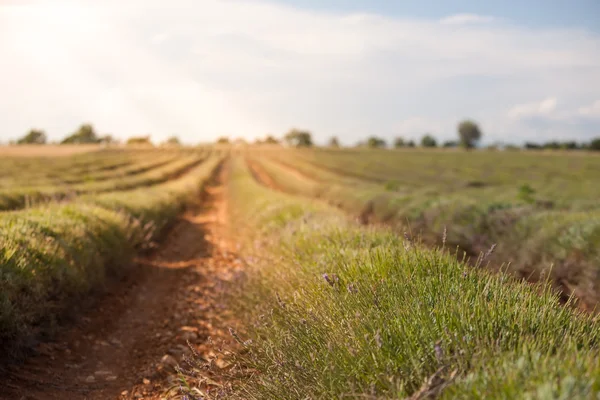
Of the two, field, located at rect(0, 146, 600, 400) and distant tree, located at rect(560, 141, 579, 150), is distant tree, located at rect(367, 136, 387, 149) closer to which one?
distant tree, located at rect(560, 141, 579, 150)

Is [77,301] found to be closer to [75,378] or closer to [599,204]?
[75,378]

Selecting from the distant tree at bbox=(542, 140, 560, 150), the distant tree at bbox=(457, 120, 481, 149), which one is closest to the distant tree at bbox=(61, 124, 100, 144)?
the distant tree at bbox=(457, 120, 481, 149)

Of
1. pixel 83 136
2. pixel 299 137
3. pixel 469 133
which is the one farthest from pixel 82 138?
pixel 469 133

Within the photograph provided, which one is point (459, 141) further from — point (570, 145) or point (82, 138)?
point (82, 138)

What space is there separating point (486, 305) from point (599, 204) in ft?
44.4

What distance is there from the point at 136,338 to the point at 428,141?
459ft

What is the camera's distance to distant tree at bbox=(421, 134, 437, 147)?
13762 centimetres

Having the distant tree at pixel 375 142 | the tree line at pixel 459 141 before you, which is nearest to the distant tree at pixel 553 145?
the tree line at pixel 459 141

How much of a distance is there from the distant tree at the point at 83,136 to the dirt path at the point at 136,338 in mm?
140326

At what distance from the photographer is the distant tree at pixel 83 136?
5271 inches

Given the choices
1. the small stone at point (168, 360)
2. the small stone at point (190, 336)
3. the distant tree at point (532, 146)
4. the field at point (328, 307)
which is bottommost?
the small stone at point (190, 336)

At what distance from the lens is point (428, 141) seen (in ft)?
453

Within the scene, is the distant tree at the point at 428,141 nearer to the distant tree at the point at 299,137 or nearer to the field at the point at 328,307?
the distant tree at the point at 299,137

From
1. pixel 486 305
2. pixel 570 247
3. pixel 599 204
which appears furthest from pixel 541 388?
pixel 599 204
